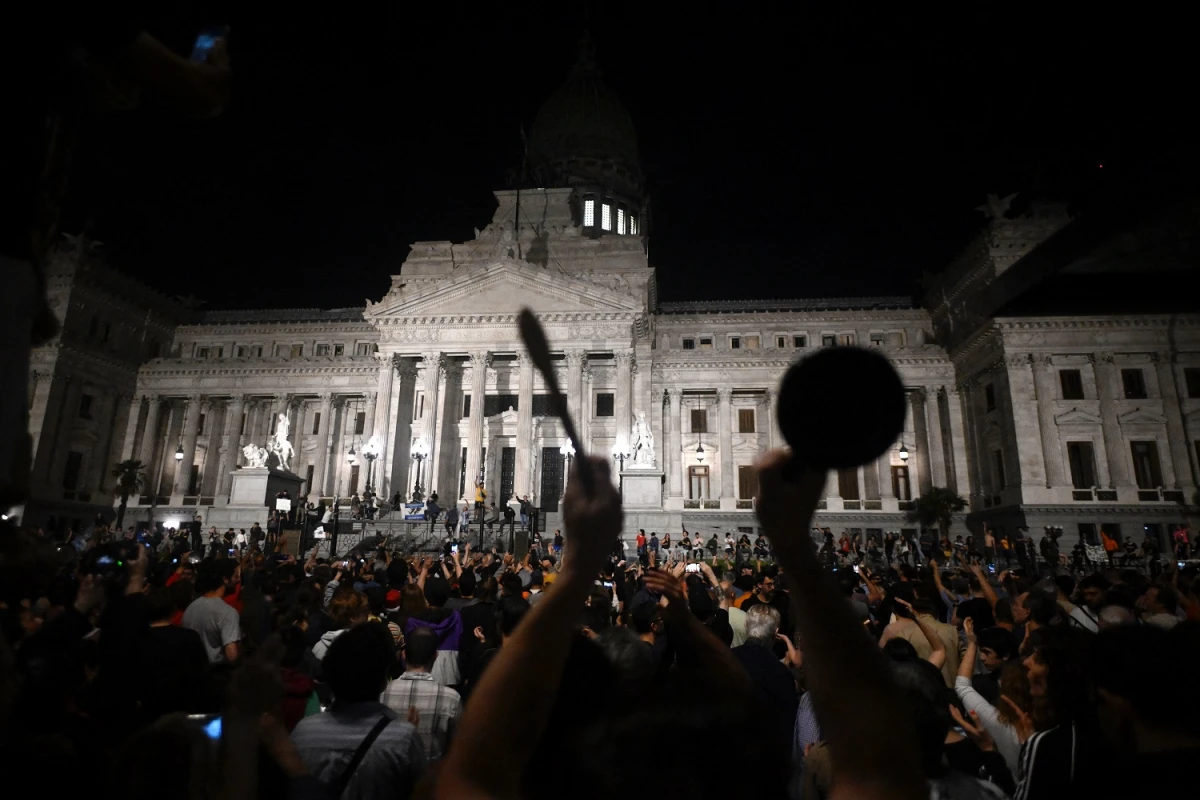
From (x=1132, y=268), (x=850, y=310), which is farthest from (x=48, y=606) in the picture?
(x=850, y=310)

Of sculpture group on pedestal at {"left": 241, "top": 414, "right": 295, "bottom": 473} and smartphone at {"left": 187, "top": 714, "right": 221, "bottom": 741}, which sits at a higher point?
sculpture group on pedestal at {"left": 241, "top": 414, "right": 295, "bottom": 473}

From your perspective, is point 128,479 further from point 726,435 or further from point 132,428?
point 726,435

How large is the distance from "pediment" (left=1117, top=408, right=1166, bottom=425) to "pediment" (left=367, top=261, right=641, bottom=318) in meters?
25.6

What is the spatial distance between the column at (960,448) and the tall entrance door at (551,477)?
23.0m

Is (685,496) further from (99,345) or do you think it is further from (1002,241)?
(99,345)

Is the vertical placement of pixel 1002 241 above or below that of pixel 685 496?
above

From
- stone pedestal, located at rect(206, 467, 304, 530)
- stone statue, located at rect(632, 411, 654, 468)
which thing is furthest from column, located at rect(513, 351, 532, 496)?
stone pedestal, located at rect(206, 467, 304, 530)

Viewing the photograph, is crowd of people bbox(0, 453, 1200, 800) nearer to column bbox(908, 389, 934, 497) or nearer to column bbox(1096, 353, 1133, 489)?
column bbox(1096, 353, 1133, 489)

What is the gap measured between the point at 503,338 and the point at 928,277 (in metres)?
29.1

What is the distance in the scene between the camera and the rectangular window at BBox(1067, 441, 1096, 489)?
1373 inches

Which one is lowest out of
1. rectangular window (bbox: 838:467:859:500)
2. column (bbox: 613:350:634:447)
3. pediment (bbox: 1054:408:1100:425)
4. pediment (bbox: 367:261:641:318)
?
rectangular window (bbox: 838:467:859:500)

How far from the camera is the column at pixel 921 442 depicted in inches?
1650

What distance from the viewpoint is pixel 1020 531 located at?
3133cm

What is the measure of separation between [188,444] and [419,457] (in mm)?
22391
